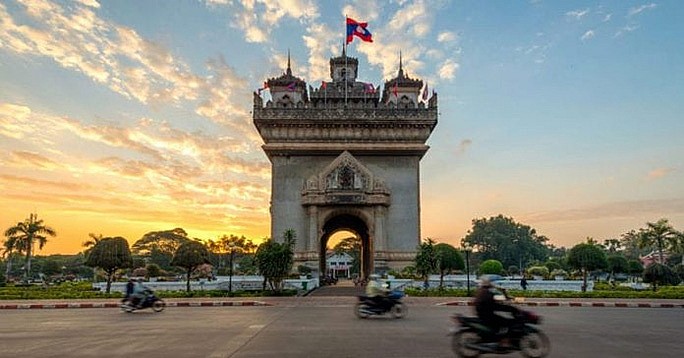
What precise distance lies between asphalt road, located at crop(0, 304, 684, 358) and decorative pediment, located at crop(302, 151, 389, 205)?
21443 mm

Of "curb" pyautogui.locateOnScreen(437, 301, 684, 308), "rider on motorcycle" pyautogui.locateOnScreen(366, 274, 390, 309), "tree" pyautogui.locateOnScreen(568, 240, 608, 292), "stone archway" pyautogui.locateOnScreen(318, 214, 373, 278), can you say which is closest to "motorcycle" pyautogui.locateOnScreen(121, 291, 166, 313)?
"rider on motorcycle" pyautogui.locateOnScreen(366, 274, 390, 309)

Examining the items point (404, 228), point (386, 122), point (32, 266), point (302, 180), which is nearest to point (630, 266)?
point (404, 228)

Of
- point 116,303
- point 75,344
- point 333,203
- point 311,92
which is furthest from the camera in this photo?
point 311,92

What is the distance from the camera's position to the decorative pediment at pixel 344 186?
131 feet

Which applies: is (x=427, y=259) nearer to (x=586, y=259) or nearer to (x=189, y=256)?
(x=586, y=259)

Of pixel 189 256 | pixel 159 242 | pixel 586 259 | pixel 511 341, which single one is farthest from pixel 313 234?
pixel 159 242

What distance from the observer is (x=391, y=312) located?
55.5 ft

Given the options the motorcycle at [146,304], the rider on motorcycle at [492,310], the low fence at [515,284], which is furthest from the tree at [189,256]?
the rider on motorcycle at [492,310]

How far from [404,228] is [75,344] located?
31.5m

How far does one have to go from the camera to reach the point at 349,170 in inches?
1592

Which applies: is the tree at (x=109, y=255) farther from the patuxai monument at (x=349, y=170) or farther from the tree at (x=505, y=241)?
the tree at (x=505, y=241)

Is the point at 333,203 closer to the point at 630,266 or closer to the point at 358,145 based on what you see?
the point at 358,145

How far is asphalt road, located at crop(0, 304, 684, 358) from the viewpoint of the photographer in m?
10.1

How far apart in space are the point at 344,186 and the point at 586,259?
1636cm
